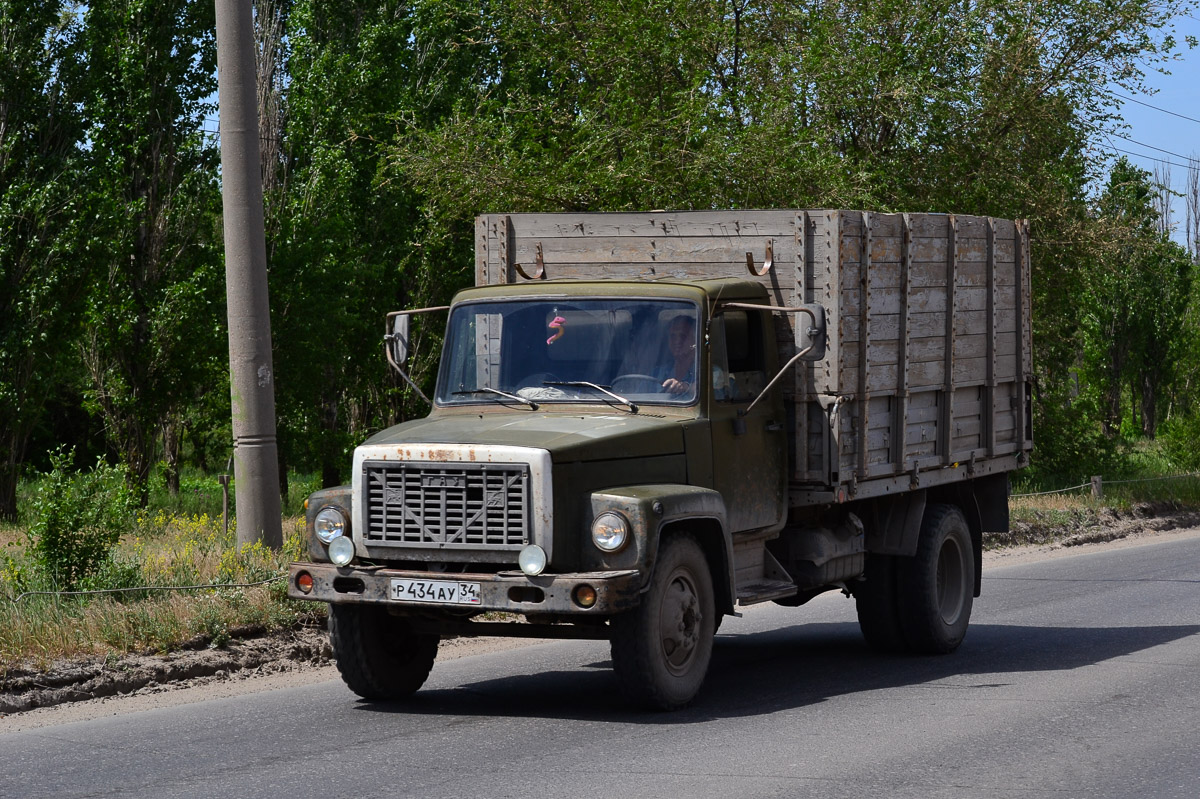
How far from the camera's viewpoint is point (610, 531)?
793 centimetres

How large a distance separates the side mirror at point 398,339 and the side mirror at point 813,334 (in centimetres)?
245

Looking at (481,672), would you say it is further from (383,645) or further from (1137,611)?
(1137,611)

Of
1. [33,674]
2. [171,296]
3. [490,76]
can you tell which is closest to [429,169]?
[171,296]

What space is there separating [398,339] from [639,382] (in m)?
1.67

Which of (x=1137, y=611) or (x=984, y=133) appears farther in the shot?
(x=984, y=133)

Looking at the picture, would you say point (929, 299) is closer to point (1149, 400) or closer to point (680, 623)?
point (680, 623)

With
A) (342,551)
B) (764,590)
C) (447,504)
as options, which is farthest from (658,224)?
(342,551)

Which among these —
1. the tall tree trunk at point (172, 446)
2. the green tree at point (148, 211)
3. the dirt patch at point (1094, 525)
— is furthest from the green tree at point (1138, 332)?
the green tree at point (148, 211)

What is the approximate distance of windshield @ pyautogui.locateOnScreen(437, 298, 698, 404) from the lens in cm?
891

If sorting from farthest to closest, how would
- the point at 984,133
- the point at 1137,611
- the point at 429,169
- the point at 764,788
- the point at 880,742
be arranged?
the point at 984,133 < the point at 429,169 < the point at 1137,611 < the point at 880,742 < the point at 764,788

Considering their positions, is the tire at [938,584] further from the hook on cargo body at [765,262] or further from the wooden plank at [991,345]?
the hook on cargo body at [765,262]

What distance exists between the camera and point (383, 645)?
349 inches

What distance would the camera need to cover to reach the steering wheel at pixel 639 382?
890 centimetres

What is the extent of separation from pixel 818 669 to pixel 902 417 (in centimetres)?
181
